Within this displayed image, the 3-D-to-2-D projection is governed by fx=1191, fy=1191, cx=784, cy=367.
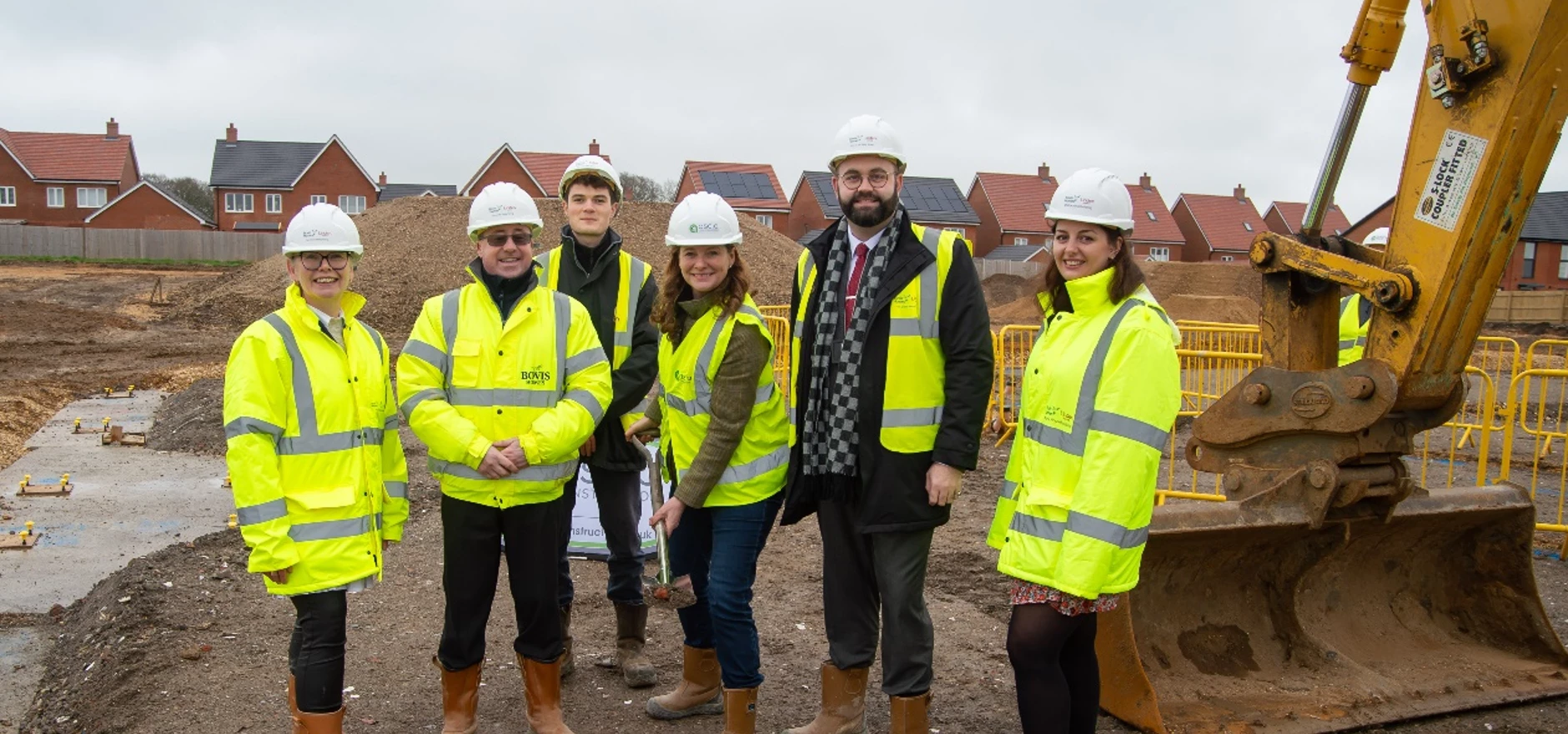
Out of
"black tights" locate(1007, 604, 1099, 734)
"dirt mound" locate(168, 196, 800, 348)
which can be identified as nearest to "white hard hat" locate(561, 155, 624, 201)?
"black tights" locate(1007, 604, 1099, 734)

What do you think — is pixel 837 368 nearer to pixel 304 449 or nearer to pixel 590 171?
pixel 590 171

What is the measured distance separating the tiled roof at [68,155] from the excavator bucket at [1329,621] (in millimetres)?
71152

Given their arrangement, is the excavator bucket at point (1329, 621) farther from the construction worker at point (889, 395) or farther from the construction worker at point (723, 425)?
the construction worker at point (723, 425)

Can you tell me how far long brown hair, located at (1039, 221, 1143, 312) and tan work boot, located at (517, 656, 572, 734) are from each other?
88.9 inches

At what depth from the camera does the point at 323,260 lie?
405cm

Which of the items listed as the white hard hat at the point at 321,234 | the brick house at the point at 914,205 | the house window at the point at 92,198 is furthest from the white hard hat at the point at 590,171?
the house window at the point at 92,198

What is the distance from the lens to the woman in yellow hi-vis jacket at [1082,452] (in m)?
3.36

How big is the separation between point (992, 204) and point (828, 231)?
64.8 m

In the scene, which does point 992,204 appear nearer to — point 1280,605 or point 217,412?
point 217,412

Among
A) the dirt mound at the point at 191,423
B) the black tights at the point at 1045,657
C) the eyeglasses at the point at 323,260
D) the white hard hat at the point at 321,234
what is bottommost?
the dirt mound at the point at 191,423

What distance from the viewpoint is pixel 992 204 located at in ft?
221

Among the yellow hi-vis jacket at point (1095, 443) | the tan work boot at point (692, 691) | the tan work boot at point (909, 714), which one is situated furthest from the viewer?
the tan work boot at point (692, 691)

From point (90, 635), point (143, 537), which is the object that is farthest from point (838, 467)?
point (143, 537)

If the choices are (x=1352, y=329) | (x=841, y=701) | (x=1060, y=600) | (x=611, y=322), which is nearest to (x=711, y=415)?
(x=611, y=322)
